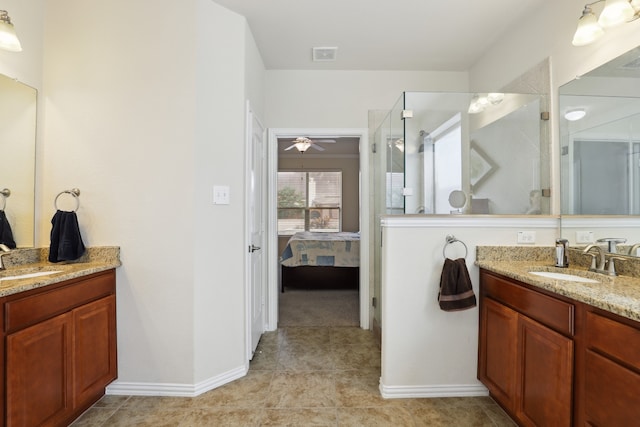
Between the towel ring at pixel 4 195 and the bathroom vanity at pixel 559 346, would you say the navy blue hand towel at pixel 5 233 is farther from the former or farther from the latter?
the bathroom vanity at pixel 559 346

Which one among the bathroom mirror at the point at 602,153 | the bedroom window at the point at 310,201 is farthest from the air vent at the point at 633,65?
the bedroom window at the point at 310,201

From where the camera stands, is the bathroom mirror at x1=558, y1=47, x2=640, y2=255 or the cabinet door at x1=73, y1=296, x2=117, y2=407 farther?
the cabinet door at x1=73, y1=296, x2=117, y2=407

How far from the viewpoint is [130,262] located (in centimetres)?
207

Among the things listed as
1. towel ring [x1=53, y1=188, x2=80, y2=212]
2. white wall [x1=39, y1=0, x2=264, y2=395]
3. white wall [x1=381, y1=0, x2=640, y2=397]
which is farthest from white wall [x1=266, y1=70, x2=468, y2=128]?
towel ring [x1=53, y1=188, x2=80, y2=212]

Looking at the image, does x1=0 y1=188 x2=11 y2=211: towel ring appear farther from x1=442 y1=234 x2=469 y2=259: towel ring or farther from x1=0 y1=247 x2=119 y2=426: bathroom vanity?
x1=442 y1=234 x2=469 y2=259: towel ring

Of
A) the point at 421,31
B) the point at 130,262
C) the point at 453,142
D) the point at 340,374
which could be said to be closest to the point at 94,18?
the point at 130,262

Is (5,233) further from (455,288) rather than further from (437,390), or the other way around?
(437,390)

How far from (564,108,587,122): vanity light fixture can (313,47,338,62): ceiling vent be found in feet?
6.14

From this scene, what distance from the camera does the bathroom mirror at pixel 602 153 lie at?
1.63 meters

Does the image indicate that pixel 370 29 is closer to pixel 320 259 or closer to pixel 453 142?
pixel 453 142

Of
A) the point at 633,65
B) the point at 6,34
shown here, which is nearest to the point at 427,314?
the point at 633,65

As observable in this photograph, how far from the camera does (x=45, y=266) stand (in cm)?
190

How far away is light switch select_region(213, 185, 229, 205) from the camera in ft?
7.11

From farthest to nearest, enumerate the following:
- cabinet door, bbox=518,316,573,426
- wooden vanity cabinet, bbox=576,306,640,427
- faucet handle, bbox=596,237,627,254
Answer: faucet handle, bbox=596,237,627,254
cabinet door, bbox=518,316,573,426
wooden vanity cabinet, bbox=576,306,640,427
